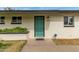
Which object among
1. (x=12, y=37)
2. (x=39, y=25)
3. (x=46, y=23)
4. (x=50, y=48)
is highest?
(x=46, y=23)

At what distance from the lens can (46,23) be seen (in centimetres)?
2053

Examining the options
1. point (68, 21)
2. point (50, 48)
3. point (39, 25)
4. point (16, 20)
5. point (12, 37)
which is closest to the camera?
point (50, 48)

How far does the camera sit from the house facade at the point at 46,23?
65.8ft

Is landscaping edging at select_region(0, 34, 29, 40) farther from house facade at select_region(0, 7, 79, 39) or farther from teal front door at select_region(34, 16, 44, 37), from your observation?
teal front door at select_region(34, 16, 44, 37)

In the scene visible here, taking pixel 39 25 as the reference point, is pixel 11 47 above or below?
below

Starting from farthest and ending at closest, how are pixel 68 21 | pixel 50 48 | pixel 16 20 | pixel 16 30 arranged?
pixel 68 21
pixel 16 20
pixel 16 30
pixel 50 48

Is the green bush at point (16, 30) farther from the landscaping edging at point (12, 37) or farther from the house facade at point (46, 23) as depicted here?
the landscaping edging at point (12, 37)

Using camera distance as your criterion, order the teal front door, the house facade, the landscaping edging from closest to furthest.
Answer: the landscaping edging < the house facade < the teal front door

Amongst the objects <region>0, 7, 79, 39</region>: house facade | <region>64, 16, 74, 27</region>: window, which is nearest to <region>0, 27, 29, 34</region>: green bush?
<region>0, 7, 79, 39</region>: house facade

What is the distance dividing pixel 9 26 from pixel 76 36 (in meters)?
5.46

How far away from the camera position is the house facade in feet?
65.8

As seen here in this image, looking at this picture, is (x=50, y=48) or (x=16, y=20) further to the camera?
(x=16, y=20)

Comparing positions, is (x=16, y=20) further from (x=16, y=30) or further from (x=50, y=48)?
(x=50, y=48)

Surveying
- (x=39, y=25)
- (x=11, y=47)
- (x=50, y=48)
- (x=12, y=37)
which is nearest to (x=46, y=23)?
(x=39, y=25)
